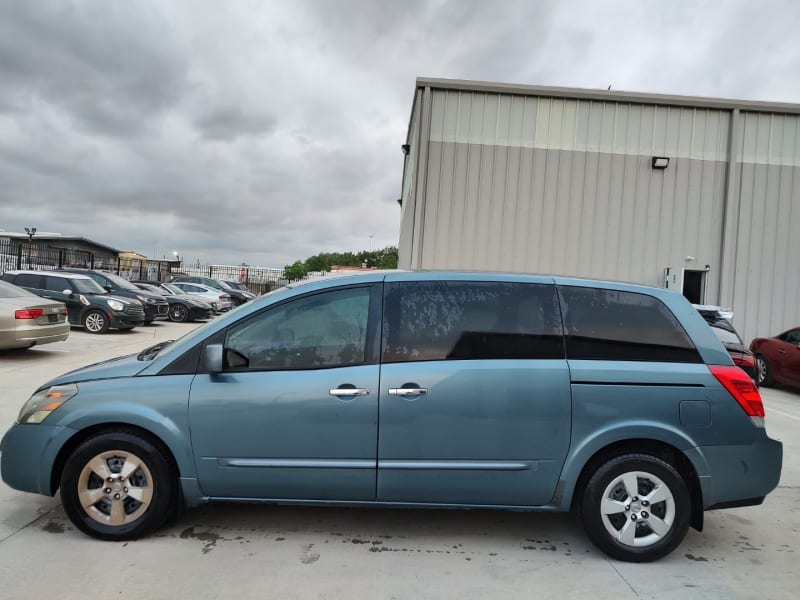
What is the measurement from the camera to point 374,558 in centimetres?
325

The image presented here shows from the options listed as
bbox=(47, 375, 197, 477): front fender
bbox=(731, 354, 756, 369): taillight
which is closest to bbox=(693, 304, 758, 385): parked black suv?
bbox=(731, 354, 756, 369): taillight

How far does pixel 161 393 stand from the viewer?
332 centimetres

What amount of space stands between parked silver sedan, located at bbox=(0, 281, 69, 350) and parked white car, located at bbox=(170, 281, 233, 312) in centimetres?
1213

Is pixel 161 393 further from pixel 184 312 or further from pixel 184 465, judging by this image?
pixel 184 312

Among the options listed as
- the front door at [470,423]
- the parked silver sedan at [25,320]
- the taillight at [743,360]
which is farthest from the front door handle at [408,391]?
the parked silver sedan at [25,320]

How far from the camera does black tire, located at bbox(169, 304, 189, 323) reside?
2044 centimetres

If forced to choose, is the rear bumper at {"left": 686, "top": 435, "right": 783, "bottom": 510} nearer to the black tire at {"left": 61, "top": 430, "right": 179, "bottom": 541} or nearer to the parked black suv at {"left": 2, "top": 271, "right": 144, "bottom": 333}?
the black tire at {"left": 61, "top": 430, "right": 179, "bottom": 541}

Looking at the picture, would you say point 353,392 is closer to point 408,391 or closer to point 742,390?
point 408,391

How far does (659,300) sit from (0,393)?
25.4 feet

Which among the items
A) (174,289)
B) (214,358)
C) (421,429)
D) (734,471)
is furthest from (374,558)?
(174,289)

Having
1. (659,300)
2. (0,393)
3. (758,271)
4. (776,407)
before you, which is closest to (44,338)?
(0,393)

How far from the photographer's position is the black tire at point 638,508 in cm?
325

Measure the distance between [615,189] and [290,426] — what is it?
13.7m

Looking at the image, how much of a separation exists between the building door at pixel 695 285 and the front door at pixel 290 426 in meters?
14.2
